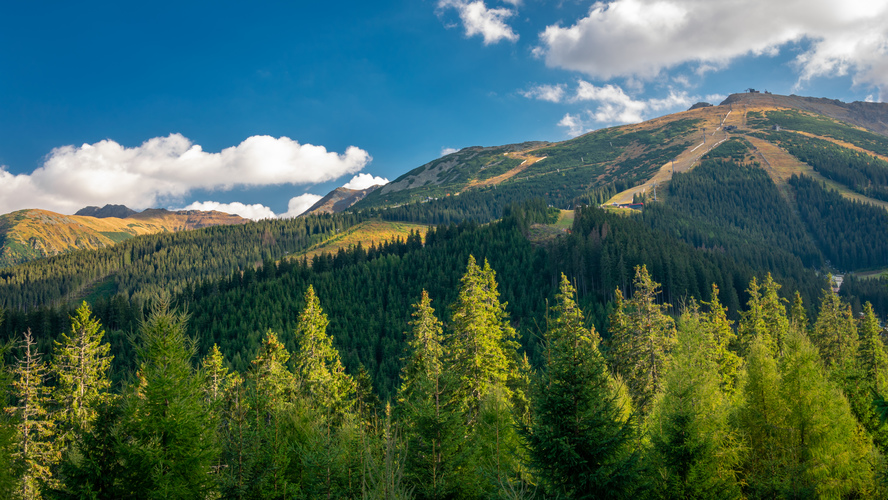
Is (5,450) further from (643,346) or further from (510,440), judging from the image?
(643,346)

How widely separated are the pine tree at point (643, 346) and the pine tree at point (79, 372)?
41804mm

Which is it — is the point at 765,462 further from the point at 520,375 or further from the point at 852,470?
the point at 520,375

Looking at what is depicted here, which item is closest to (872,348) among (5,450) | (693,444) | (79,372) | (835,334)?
(835,334)

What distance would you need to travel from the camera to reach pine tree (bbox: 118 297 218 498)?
56.1ft

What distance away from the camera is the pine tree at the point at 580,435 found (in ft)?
47.6

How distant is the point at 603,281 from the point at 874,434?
87658mm

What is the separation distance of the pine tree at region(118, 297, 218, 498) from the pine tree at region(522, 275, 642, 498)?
13.3 meters

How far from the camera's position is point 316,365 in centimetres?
4022

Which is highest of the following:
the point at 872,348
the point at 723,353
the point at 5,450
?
the point at 5,450

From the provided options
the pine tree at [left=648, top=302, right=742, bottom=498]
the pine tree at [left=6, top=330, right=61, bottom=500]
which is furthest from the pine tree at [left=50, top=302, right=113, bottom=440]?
the pine tree at [left=648, top=302, right=742, bottom=498]

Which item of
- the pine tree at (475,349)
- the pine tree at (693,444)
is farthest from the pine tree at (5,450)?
the pine tree at (693,444)

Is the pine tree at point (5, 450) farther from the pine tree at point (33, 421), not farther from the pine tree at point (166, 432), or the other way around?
the pine tree at point (33, 421)

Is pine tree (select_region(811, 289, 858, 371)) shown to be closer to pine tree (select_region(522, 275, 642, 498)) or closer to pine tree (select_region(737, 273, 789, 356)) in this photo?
pine tree (select_region(737, 273, 789, 356))

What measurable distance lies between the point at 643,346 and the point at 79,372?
46358 millimetres
